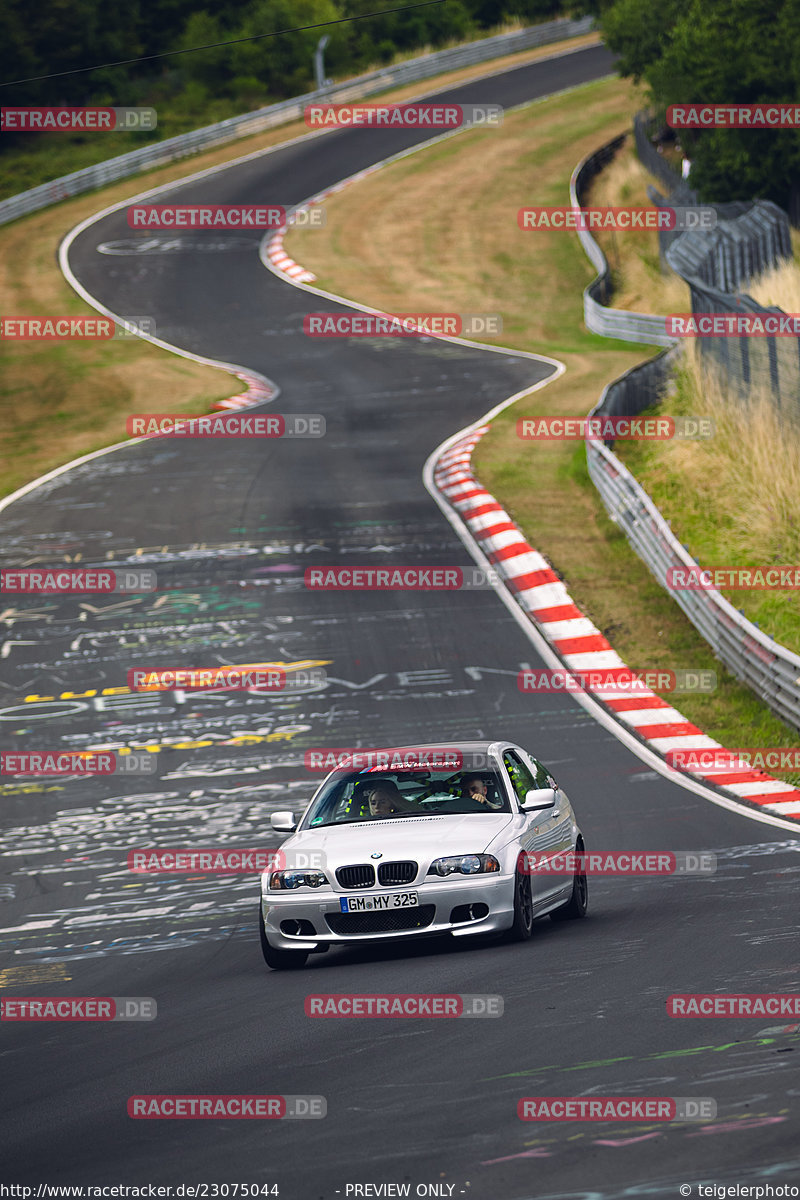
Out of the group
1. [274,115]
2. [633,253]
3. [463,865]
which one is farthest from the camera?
[274,115]

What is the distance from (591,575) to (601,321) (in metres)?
20.4

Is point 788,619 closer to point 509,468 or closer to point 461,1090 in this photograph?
point 509,468

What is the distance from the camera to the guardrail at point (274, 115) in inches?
2240

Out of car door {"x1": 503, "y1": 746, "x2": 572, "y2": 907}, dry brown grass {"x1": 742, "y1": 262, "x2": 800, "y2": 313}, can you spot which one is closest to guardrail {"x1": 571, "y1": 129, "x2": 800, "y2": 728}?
dry brown grass {"x1": 742, "y1": 262, "x2": 800, "y2": 313}

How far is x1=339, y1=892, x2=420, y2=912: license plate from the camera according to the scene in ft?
31.1

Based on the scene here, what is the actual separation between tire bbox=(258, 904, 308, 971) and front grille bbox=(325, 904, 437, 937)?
31 cm

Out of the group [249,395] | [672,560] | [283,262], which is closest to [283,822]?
[672,560]

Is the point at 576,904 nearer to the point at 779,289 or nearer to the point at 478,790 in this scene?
the point at 478,790

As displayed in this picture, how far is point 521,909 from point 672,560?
36.1ft

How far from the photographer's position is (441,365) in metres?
37.7

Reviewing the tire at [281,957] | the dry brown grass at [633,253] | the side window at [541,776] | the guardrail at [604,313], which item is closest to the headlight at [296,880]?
the tire at [281,957]

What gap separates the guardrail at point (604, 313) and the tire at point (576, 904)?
2839 centimetres

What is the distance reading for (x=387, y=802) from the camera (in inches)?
415

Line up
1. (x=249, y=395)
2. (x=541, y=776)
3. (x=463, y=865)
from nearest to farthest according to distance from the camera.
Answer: (x=463, y=865) < (x=541, y=776) < (x=249, y=395)
